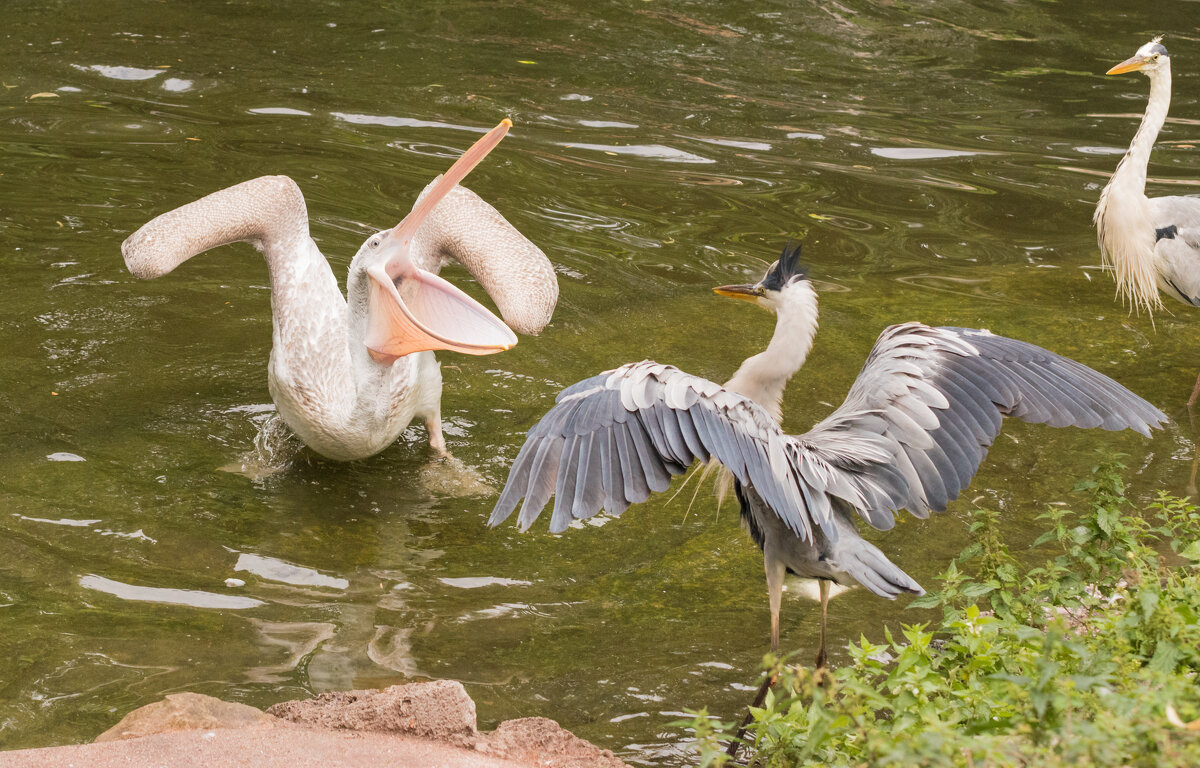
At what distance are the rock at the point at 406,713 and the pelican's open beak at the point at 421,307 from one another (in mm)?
1688

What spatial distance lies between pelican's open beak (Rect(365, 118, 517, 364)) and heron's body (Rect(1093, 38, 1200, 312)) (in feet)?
12.9

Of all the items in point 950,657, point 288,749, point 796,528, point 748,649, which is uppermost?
point 796,528

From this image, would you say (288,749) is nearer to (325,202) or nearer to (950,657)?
(950,657)

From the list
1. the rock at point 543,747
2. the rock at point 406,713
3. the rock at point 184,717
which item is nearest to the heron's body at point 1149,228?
the rock at point 543,747

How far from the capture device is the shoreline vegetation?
2.52 metres

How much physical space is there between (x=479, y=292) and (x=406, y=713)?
14.0 feet

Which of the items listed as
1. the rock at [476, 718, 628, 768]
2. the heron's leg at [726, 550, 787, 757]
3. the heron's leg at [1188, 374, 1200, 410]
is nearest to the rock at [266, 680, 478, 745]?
the rock at [476, 718, 628, 768]

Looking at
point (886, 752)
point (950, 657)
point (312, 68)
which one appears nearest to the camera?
point (886, 752)

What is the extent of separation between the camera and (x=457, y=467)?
5.62m

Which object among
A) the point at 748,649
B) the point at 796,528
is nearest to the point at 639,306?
the point at 748,649

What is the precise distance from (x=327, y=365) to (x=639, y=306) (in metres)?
2.55

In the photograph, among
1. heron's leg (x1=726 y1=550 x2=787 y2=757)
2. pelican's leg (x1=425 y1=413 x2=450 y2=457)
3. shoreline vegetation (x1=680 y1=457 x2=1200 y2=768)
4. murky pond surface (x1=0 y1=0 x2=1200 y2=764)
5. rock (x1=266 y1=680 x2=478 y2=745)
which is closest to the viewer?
shoreline vegetation (x1=680 y1=457 x2=1200 y2=768)

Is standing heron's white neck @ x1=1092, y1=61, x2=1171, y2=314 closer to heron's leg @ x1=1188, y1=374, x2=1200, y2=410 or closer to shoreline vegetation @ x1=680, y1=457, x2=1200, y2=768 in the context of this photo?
heron's leg @ x1=1188, y1=374, x2=1200, y2=410

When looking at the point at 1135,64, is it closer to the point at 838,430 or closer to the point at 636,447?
the point at 838,430
